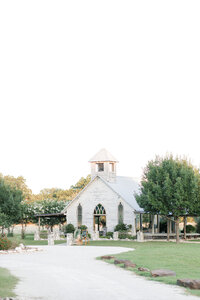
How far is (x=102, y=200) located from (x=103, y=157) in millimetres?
4838

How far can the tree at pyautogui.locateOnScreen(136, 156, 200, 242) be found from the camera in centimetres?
4788

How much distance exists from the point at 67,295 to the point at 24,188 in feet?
320

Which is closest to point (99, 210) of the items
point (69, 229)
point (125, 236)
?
point (69, 229)

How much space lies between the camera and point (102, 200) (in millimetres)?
58688

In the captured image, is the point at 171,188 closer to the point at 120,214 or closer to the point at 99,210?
the point at 120,214

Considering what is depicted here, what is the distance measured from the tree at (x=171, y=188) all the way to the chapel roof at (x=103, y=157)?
33.8ft

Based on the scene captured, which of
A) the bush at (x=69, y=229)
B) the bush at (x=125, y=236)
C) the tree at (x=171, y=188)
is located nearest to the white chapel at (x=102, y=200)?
the bush at (x=69, y=229)

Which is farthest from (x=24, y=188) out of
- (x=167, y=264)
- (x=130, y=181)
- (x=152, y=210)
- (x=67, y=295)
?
(x=67, y=295)

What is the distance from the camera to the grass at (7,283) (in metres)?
14.8

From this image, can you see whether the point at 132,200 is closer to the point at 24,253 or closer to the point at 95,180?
the point at 95,180

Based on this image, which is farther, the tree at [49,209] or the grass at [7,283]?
the tree at [49,209]

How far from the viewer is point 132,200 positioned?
191 ft

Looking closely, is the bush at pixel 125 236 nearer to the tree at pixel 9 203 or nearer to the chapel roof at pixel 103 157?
the chapel roof at pixel 103 157

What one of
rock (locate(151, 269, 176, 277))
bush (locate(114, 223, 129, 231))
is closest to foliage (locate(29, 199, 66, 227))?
bush (locate(114, 223, 129, 231))
